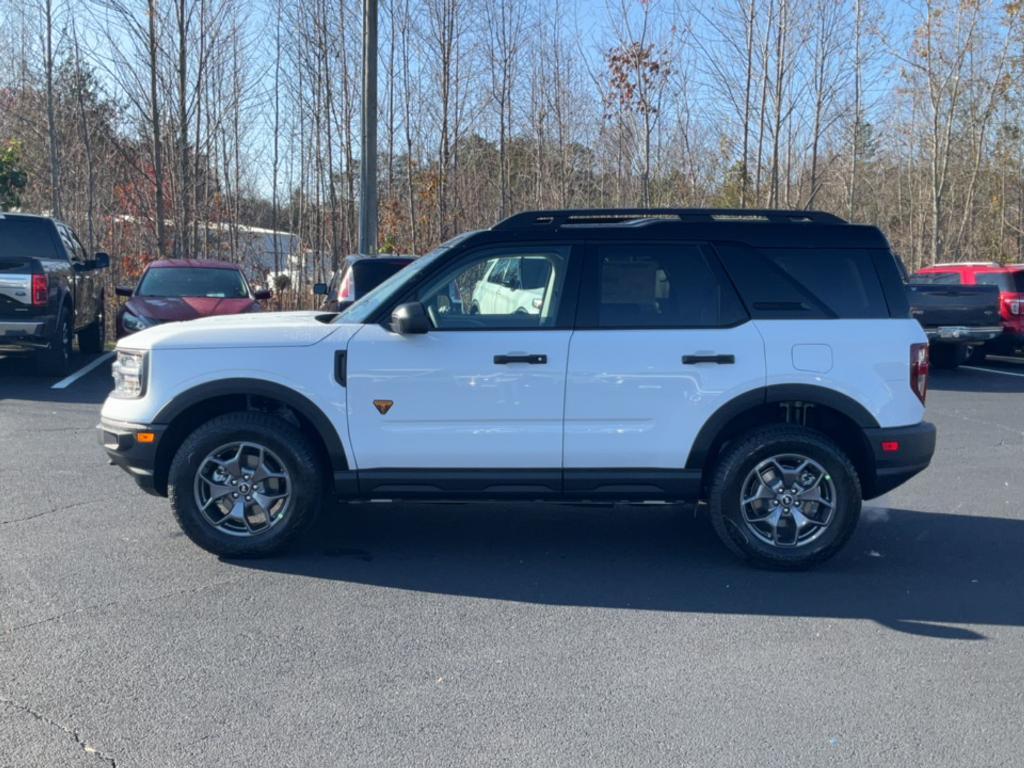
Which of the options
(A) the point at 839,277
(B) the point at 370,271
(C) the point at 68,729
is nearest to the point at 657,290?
(A) the point at 839,277

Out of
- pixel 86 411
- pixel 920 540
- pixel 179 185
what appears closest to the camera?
pixel 920 540

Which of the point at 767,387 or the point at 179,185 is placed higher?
the point at 179,185

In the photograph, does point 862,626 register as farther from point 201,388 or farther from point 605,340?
point 201,388

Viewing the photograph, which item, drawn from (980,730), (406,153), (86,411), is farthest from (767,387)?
(406,153)

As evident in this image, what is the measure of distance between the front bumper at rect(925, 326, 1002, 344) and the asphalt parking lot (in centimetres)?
891

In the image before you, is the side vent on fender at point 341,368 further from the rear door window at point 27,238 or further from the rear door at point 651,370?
the rear door window at point 27,238

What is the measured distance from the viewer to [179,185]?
2042cm

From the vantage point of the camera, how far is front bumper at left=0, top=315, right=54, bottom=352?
11.8 meters

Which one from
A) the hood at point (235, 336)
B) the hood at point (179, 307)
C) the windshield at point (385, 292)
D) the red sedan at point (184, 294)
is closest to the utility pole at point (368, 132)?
the red sedan at point (184, 294)

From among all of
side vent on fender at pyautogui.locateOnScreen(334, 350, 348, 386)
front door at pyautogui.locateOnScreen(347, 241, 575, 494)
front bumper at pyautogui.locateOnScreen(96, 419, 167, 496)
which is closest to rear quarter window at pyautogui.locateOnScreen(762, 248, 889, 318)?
front door at pyautogui.locateOnScreen(347, 241, 575, 494)

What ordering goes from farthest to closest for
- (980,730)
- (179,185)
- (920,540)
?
(179,185), (920,540), (980,730)

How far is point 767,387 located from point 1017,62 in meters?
22.6

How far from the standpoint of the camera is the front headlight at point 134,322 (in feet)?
42.8

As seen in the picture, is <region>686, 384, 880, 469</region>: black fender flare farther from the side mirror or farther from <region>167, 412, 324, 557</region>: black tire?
<region>167, 412, 324, 557</region>: black tire
